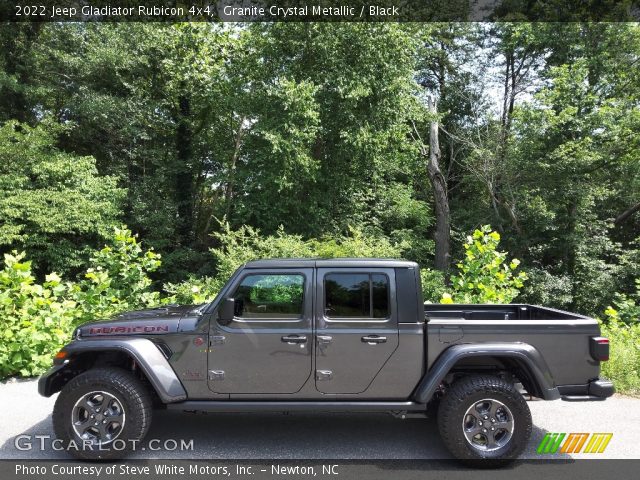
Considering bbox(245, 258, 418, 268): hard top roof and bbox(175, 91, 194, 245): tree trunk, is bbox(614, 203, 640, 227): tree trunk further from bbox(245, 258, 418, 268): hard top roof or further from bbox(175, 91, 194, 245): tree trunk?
bbox(245, 258, 418, 268): hard top roof

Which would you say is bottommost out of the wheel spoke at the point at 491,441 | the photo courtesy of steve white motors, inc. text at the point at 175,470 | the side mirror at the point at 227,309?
the photo courtesy of steve white motors, inc. text at the point at 175,470

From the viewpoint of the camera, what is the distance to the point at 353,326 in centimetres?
416

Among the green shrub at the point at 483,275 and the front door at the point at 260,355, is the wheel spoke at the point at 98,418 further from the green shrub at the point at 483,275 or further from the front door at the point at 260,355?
the green shrub at the point at 483,275

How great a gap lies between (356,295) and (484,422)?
1460 mm

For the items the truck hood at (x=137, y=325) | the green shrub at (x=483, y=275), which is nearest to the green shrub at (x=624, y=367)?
the green shrub at (x=483, y=275)

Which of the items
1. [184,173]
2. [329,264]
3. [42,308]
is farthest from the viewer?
[184,173]

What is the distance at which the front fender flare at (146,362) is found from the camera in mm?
3967

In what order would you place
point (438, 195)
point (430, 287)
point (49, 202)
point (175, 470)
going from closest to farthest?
point (175, 470) < point (430, 287) < point (49, 202) < point (438, 195)

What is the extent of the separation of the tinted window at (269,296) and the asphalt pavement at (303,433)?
1.20 meters

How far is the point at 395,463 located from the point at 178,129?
1878cm

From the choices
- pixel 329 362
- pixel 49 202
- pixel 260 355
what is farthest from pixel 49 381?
pixel 49 202

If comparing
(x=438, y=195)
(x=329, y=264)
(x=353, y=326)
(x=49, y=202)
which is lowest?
(x=353, y=326)

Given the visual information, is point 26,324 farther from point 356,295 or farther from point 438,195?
point 438,195

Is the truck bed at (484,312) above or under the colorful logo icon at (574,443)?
above
